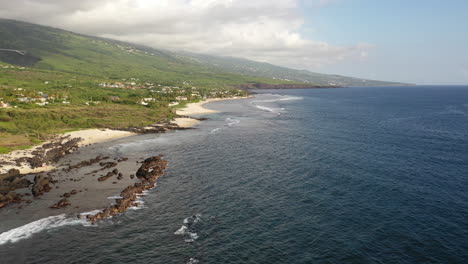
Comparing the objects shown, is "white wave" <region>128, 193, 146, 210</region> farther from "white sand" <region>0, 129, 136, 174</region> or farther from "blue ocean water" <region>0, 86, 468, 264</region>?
"white sand" <region>0, 129, 136, 174</region>

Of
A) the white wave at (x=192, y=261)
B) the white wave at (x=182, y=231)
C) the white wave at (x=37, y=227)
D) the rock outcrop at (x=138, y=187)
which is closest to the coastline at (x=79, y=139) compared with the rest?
the rock outcrop at (x=138, y=187)

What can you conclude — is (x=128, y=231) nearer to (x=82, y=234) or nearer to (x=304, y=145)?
(x=82, y=234)

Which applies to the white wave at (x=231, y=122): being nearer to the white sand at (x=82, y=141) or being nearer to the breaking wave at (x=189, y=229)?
the white sand at (x=82, y=141)

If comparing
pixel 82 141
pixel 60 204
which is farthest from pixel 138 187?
pixel 82 141

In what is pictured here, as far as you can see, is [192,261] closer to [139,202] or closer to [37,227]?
[139,202]

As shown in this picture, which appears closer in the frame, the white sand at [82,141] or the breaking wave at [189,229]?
the breaking wave at [189,229]

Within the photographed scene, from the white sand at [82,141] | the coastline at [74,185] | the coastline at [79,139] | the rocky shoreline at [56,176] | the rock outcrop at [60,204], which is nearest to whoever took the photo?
the coastline at [74,185]
